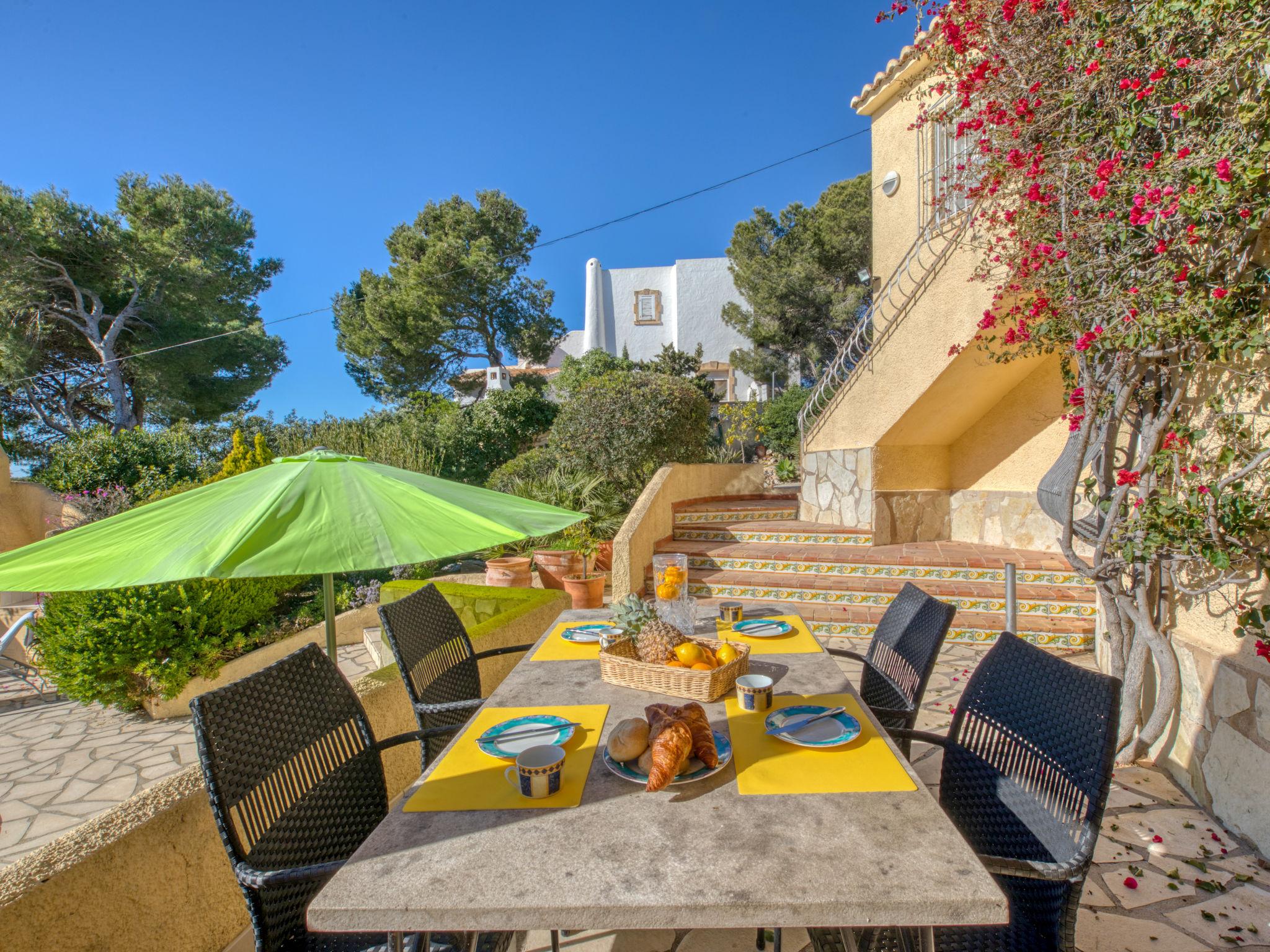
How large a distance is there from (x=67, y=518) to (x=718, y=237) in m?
22.8

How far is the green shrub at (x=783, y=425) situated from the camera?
14.6 m

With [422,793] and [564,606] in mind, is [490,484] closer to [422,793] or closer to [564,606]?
[564,606]

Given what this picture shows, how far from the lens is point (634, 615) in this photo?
213 centimetres

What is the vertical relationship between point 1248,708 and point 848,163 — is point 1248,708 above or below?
below

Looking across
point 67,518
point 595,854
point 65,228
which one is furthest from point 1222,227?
point 65,228

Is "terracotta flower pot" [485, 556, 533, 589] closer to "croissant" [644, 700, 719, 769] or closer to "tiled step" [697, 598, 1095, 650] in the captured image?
"tiled step" [697, 598, 1095, 650]

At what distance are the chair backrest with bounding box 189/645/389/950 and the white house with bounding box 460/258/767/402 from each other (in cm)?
2364

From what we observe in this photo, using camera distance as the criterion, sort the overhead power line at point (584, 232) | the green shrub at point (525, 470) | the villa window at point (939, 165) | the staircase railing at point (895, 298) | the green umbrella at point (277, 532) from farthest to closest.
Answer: the overhead power line at point (584, 232) < the green shrub at point (525, 470) < the villa window at point (939, 165) < the staircase railing at point (895, 298) < the green umbrella at point (277, 532)

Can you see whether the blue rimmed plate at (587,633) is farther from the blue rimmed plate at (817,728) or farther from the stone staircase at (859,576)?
the stone staircase at (859,576)

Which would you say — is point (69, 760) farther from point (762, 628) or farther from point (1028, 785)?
point (1028, 785)

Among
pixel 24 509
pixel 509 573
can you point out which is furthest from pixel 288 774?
pixel 24 509

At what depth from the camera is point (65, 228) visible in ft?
55.0

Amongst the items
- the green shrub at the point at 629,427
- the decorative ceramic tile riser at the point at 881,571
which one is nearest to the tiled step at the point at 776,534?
the decorative ceramic tile riser at the point at 881,571

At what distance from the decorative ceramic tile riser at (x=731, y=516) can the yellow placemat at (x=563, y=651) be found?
16.2 ft
